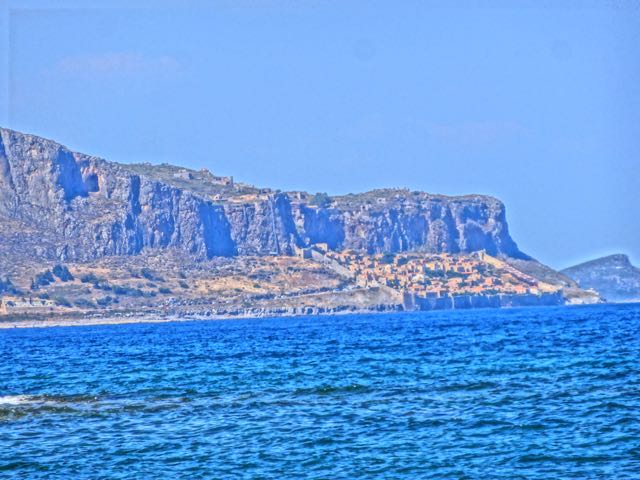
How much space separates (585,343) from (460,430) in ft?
132

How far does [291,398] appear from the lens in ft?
142

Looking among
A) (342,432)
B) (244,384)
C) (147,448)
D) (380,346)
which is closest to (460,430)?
(342,432)

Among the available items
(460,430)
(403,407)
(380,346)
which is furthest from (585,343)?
(460,430)

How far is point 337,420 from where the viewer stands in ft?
119

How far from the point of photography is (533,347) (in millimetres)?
70500

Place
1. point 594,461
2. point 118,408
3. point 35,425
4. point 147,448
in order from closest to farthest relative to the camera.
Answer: point 594,461
point 147,448
point 35,425
point 118,408

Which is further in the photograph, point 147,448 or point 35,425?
point 35,425

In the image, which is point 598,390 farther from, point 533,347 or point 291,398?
point 533,347

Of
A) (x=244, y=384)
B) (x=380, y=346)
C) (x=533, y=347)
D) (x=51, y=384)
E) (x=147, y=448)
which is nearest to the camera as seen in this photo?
(x=147, y=448)

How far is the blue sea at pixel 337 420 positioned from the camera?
2947 cm

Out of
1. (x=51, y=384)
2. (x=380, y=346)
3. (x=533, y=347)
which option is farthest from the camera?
(x=380, y=346)

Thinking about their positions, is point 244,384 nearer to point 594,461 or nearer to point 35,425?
point 35,425

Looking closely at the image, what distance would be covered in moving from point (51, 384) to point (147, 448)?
2330cm

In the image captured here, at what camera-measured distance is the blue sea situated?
96.7ft
